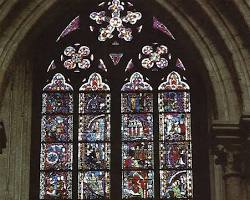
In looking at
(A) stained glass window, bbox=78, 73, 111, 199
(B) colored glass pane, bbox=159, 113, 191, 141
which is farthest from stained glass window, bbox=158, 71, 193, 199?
(A) stained glass window, bbox=78, 73, 111, 199

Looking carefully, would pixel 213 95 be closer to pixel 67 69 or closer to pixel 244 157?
pixel 244 157

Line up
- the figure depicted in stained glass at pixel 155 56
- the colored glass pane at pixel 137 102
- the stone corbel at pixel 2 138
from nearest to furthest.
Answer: the stone corbel at pixel 2 138
the colored glass pane at pixel 137 102
the figure depicted in stained glass at pixel 155 56

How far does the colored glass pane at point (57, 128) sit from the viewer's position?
22.0 metres

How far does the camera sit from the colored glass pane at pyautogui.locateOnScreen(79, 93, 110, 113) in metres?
22.1

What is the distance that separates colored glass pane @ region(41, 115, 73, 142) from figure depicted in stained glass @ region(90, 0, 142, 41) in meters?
1.60

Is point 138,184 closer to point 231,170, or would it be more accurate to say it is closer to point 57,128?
point 57,128

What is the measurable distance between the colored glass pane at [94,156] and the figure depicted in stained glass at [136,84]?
42.3 inches

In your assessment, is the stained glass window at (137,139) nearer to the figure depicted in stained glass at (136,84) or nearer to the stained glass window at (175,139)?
the figure depicted in stained glass at (136,84)

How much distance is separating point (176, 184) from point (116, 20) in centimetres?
308

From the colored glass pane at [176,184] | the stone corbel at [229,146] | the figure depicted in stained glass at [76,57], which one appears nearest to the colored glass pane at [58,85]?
the figure depicted in stained glass at [76,57]

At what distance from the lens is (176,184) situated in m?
21.6

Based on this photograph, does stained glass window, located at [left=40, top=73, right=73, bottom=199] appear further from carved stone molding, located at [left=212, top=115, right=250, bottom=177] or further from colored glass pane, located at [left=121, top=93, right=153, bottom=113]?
carved stone molding, located at [left=212, top=115, right=250, bottom=177]

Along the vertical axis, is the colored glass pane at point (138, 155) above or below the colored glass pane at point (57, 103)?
below

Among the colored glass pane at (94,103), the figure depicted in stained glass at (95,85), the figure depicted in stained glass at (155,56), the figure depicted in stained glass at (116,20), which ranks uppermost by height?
the figure depicted in stained glass at (116,20)
